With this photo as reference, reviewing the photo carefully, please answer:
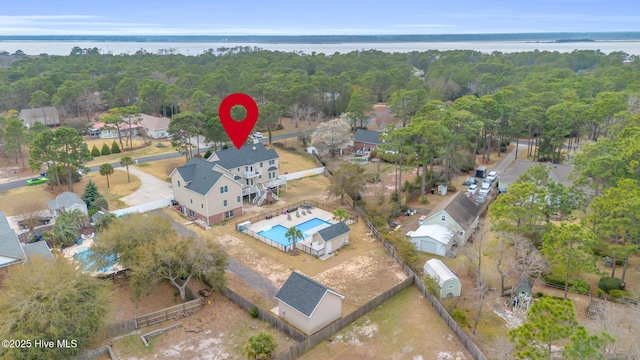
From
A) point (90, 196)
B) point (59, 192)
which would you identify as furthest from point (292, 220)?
point (59, 192)

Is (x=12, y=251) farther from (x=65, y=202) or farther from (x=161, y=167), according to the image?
(x=161, y=167)

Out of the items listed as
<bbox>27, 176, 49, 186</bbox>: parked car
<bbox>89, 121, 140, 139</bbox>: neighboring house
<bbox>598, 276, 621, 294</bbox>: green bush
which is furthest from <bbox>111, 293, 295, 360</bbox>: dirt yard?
<bbox>89, 121, 140, 139</bbox>: neighboring house

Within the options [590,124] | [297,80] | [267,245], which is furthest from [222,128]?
[590,124]

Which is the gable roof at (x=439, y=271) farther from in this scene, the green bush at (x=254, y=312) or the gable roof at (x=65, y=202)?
the gable roof at (x=65, y=202)

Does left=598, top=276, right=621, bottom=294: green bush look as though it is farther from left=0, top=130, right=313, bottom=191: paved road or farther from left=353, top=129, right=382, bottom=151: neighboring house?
left=0, top=130, right=313, bottom=191: paved road

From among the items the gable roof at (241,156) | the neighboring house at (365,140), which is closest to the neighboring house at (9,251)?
the gable roof at (241,156)
